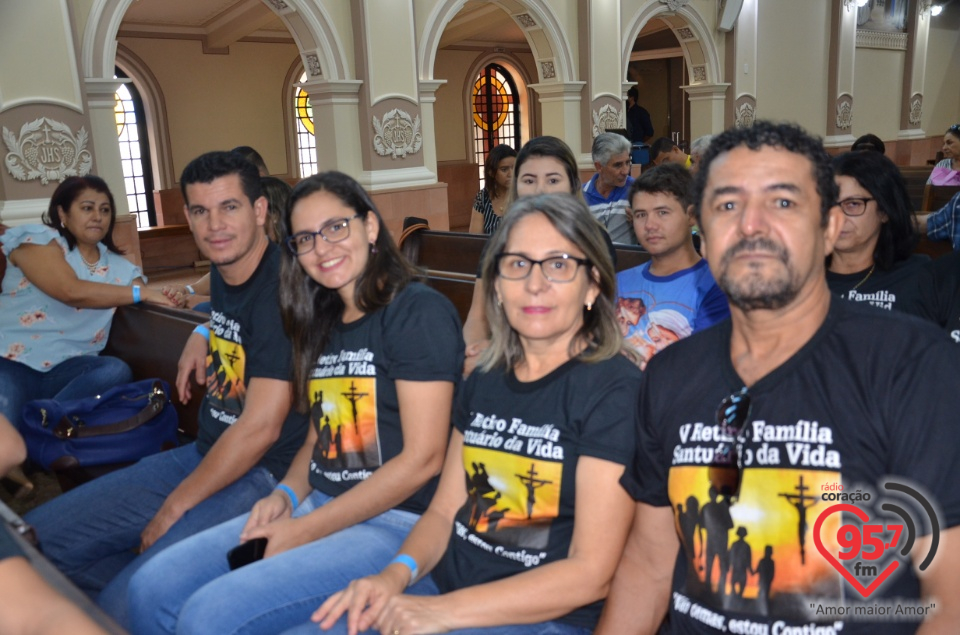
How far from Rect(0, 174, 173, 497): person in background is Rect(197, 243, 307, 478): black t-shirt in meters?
1.09

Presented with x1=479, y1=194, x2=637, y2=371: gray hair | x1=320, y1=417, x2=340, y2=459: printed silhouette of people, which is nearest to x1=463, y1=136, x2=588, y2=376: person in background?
x1=320, y1=417, x2=340, y2=459: printed silhouette of people

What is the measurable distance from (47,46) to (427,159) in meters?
3.77

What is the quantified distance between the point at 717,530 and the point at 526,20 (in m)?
8.90

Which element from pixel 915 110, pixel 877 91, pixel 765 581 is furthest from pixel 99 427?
pixel 915 110

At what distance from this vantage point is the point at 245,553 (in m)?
1.83

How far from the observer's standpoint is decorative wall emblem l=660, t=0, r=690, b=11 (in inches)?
412

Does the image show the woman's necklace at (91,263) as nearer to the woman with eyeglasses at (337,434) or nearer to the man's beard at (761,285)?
the woman with eyeglasses at (337,434)

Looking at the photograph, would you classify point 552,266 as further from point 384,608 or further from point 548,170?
point 548,170

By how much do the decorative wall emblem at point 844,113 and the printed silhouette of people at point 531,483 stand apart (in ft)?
44.6

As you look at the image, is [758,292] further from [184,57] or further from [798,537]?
[184,57]

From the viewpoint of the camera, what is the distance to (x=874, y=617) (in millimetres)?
1179

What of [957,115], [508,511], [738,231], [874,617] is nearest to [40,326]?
[508,511]

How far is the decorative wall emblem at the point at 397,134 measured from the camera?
7855 millimetres

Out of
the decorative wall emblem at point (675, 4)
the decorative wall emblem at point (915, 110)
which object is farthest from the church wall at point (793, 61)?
the decorative wall emblem at point (915, 110)
